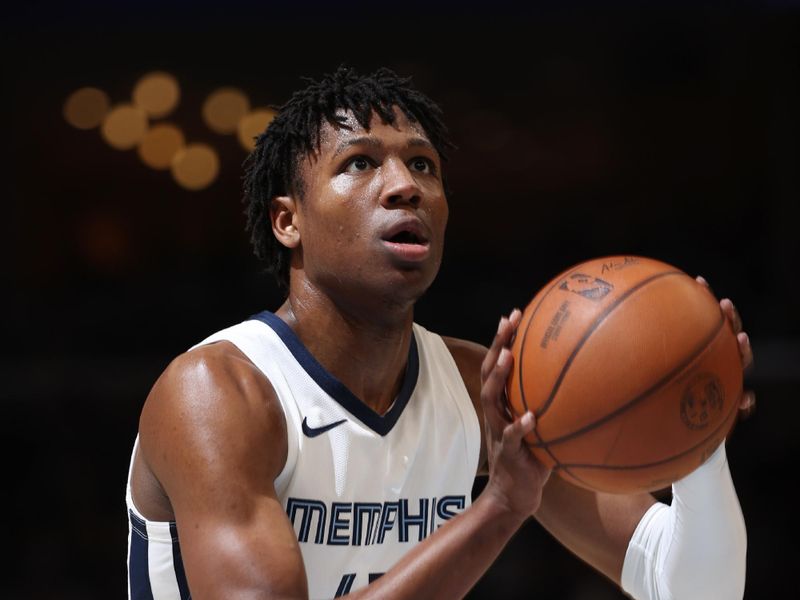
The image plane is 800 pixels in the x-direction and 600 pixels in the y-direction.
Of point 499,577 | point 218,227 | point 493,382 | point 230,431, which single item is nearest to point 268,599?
point 230,431

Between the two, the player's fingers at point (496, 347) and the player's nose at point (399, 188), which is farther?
the player's nose at point (399, 188)

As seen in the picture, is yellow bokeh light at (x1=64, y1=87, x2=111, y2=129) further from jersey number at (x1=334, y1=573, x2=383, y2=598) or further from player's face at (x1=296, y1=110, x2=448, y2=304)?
jersey number at (x1=334, y1=573, x2=383, y2=598)

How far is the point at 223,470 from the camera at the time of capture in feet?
7.66

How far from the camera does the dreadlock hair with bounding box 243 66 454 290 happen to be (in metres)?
2.85

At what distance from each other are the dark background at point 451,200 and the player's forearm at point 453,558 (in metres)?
3.62

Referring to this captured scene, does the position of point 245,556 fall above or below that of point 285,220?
below

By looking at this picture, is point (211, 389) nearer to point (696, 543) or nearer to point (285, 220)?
point (285, 220)

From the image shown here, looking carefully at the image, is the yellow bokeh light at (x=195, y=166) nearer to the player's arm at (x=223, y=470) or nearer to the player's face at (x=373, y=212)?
the player's face at (x=373, y=212)

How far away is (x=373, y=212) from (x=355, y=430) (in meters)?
0.51

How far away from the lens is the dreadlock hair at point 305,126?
285 centimetres

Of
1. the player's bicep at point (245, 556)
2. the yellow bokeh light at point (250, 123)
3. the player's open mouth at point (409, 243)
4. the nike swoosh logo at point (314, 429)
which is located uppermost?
the yellow bokeh light at point (250, 123)

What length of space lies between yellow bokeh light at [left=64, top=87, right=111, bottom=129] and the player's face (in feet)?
15.4

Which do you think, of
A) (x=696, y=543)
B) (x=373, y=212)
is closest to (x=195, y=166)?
(x=373, y=212)

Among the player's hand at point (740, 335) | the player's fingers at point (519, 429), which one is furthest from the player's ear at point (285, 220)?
the player's hand at point (740, 335)
